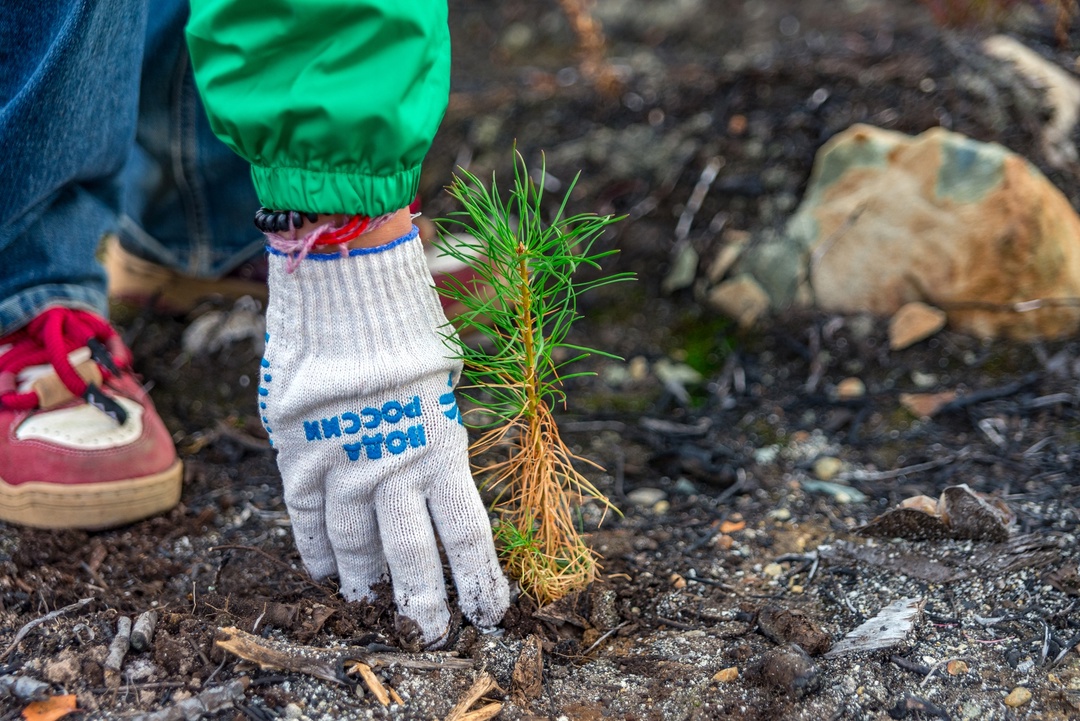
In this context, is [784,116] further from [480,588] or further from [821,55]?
[480,588]

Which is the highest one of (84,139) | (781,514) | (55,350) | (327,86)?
(327,86)

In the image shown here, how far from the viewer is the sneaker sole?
1.97 meters

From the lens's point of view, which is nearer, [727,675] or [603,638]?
[727,675]

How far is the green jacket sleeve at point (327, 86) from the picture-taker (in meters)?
1.33

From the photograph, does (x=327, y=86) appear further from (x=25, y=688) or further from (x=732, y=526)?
(x=732, y=526)

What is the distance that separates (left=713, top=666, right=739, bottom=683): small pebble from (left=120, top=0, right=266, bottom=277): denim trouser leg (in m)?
1.95

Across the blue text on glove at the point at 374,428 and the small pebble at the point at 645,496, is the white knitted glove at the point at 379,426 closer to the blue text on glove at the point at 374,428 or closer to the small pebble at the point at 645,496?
the blue text on glove at the point at 374,428

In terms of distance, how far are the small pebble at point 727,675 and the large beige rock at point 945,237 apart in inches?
59.6

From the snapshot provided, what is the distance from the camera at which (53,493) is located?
197 cm

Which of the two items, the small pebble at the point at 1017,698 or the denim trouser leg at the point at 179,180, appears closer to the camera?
the small pebble at the point at 1017,698

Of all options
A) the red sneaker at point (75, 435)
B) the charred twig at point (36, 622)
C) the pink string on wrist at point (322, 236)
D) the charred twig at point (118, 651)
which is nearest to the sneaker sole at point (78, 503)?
the red sneaker at point (75, 435)

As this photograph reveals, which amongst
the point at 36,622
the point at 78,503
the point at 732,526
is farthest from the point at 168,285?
the point at 732,526

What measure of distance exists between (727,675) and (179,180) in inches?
83.5

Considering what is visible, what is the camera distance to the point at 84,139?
202cm
